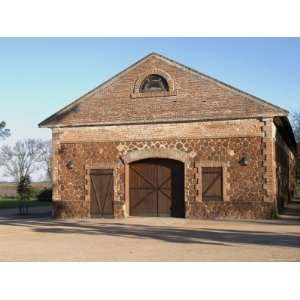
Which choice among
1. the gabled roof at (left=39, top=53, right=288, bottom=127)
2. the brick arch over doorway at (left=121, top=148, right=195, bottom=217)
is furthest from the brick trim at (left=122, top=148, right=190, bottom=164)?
the gabled roof at (left=39, top=53, right=288, bottom=127)

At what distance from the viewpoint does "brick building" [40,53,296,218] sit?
19.6 m

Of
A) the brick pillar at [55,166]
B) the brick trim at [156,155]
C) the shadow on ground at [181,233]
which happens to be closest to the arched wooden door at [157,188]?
the brick trim at [156,155]

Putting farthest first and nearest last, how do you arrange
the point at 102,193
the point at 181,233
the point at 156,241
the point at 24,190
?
the point at 24,190 → the point at 102,193 → the point at 181,233 → the point at 156,241

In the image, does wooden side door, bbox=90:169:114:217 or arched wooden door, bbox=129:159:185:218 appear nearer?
arched wooden door, bbox=129:159:185:218

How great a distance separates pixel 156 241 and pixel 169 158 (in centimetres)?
813

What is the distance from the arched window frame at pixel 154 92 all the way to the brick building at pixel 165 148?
4 centimetres

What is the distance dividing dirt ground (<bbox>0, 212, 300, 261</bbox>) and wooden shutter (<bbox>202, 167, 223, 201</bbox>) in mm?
1442

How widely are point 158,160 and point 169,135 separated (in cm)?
121

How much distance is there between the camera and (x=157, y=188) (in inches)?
830

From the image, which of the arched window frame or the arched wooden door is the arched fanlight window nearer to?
the arched window frame

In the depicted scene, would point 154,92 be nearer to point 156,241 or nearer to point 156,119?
point 156,119

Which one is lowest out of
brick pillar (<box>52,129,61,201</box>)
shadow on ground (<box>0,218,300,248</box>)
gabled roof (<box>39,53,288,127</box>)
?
shadow on ground (<box>0,218,300,248</box>)

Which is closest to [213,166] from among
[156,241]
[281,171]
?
[281,171]

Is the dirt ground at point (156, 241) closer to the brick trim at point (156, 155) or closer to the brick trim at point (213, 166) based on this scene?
the brick trim at point (213, 166)
